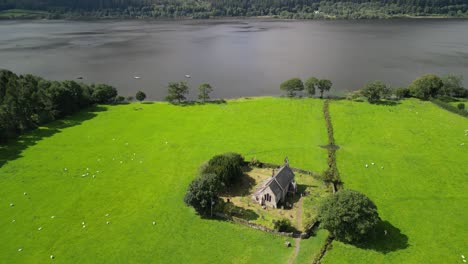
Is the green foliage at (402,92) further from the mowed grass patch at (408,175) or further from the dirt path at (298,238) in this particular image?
the dirt path at (298,238)

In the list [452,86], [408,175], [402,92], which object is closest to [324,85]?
[402,92]

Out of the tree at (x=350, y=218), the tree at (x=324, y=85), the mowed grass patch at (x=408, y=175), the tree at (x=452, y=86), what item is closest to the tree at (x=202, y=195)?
the tree at (x=350, y=218)

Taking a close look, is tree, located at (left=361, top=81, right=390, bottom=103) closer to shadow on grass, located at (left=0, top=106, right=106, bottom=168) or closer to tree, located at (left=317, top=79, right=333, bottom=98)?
tree, located at (left=317, top=79, right=333, bottom=98)

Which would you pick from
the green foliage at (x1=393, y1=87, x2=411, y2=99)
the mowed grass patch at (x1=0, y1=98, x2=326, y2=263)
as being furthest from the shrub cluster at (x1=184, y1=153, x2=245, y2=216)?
the green foliage at (x1=393, y1=87, x2=411, y2=99)

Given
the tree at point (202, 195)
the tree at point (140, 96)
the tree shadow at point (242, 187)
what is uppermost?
the tree at point (140, 96)

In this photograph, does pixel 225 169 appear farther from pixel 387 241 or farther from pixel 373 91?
pixel 373 91

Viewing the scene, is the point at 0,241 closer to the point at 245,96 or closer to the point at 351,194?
the point at 351,194
